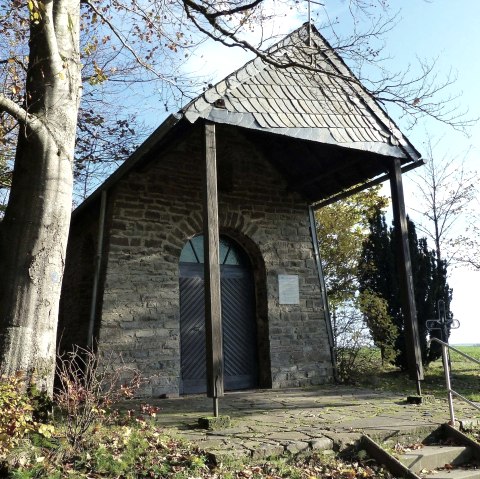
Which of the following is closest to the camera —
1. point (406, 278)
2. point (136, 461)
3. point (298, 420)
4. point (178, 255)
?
point (136, 461)

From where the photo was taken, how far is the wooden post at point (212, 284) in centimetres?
493

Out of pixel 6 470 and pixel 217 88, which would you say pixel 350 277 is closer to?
pixel 217 88

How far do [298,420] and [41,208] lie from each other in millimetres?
3337

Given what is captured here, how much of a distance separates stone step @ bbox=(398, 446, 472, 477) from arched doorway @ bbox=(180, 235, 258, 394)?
422cm

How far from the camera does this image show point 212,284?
5.17m

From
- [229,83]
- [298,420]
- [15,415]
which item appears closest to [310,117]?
[229,83]

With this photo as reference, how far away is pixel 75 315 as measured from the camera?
8898 millimetres

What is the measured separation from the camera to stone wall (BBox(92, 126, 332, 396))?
296 inches

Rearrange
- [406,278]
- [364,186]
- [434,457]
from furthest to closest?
[364,186] < [406,278] < [434,457]

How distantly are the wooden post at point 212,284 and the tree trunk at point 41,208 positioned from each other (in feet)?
4.76

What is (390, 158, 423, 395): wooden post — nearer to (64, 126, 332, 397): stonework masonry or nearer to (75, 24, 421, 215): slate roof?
(75, 24, 421, 215): slate roof

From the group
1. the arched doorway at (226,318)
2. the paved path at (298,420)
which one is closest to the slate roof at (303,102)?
the arched doorway at (226,318)

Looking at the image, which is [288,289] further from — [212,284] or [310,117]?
[212,284]

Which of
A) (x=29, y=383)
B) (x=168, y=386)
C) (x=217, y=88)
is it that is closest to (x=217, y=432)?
(x=29, y=383)
